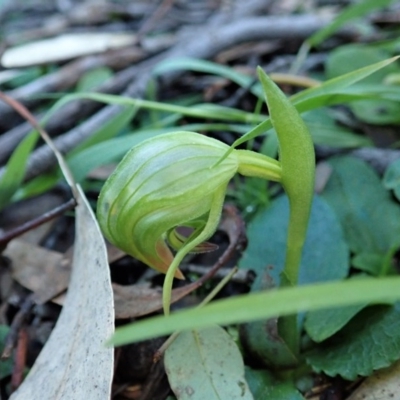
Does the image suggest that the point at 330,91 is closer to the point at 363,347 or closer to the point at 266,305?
the point at 363,347

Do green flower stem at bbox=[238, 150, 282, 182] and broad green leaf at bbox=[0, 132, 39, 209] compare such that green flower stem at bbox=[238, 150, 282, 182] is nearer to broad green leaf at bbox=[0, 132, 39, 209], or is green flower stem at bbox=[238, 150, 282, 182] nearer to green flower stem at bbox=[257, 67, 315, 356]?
green flower stem at bbox=[257, 67, 315, 356]

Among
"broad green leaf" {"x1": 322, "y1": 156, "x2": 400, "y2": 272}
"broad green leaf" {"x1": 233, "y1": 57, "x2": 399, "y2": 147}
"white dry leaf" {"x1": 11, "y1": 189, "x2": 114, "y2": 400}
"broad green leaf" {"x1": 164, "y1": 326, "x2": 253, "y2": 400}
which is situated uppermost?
"broad green leaf" {"x1": 233, "y1": 57, "x2": 399, "y2": 147}

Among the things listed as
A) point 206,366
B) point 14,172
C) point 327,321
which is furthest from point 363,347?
point 14,172

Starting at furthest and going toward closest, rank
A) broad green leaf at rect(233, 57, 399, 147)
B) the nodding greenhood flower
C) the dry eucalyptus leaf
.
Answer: the dry eucalyptus leaf, broad green leaf at rect(233, 57, 399, 147), the nodding greenhood flower

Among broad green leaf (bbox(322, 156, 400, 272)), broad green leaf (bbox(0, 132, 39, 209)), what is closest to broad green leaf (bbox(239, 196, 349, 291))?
broad green leaf (bbox(322, 156, 400, 272))

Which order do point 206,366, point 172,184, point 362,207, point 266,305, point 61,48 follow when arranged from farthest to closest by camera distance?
point 61,48
point 362,207
point 206,366
point 172,184
point 266,305
